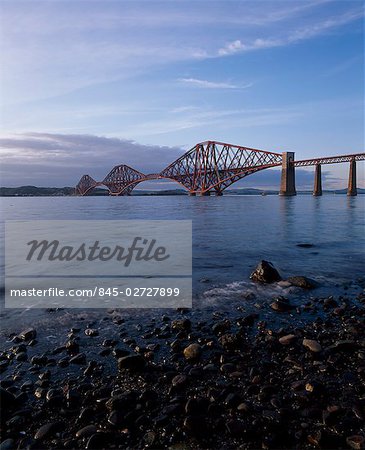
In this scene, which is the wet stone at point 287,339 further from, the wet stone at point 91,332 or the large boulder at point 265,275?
the large boulder at point 265,275

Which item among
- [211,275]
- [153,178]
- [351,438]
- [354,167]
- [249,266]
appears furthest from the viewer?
Result: [153,178]

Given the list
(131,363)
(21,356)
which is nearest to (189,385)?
(131,363)

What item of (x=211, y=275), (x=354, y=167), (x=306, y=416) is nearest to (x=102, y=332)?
(x=306, y=416)

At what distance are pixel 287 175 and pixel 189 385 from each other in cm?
9654

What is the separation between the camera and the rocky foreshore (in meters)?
3.29

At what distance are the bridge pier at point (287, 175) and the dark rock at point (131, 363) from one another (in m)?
96.1

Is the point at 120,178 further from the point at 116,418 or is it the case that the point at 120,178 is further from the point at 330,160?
the point at 116,418

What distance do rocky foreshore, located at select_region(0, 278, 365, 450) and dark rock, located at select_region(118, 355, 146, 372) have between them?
20 mm

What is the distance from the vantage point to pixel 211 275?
10172 mm

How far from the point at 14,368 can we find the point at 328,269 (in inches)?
383

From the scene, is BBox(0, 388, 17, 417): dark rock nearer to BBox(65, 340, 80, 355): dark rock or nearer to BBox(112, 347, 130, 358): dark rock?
BBox(65, 340, 80, 355): dark rock

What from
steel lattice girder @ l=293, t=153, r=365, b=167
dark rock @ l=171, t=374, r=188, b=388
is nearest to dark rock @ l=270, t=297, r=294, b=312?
dark rock @ l=171, t=374, r=188, b=388

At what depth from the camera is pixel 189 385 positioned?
163 inches

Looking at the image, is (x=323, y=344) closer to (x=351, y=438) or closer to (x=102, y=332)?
(x=351, y=438)
